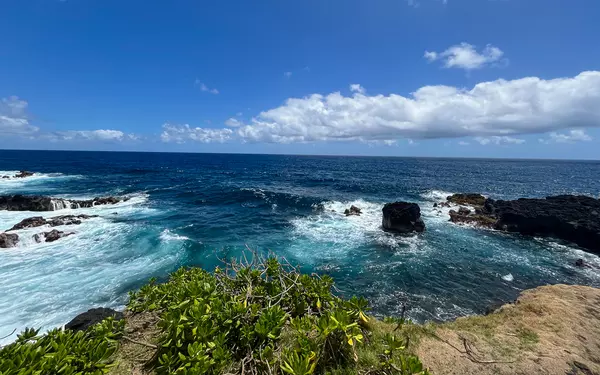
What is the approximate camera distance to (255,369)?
4.16 m

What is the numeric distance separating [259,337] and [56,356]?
2899mm

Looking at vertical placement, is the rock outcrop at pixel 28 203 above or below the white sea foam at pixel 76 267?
above

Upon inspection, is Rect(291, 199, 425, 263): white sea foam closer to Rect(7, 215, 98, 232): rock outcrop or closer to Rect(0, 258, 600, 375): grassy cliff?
Rect(0, 258, 600, 375): grassy cliff

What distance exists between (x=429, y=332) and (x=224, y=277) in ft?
17.7

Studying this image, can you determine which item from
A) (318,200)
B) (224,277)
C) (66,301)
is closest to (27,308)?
(66,301)

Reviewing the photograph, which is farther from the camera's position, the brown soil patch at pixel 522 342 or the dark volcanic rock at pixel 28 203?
the dark volcanic rock at pixel 28 203

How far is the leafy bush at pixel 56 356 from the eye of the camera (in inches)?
132

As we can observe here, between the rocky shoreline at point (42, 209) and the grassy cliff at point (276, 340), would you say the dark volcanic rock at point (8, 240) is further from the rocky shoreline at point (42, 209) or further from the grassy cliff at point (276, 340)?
the grassy cliff at point (276, 340)

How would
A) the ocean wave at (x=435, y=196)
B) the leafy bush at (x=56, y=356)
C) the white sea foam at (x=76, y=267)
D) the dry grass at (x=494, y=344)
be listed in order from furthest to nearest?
the ocean wave at (x=435, y=196)
the white sea foam at (x=76, y=267)
the dry grass at (x=494, y=344)
the leafy bush at (x=56, y=356)

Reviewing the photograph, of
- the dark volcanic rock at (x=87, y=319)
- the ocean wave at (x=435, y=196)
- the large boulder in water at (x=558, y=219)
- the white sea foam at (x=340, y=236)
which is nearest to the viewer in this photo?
the dark volcanic rock at (x=87, y=319)

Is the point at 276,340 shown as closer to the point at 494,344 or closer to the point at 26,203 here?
the point at 494,344

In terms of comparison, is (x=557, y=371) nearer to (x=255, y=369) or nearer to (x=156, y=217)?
(x=255, y=369)

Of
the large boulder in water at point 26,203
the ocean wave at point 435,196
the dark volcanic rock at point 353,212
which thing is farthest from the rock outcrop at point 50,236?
the ocean wave at point 435,196

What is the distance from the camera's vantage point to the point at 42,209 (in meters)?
28.1
